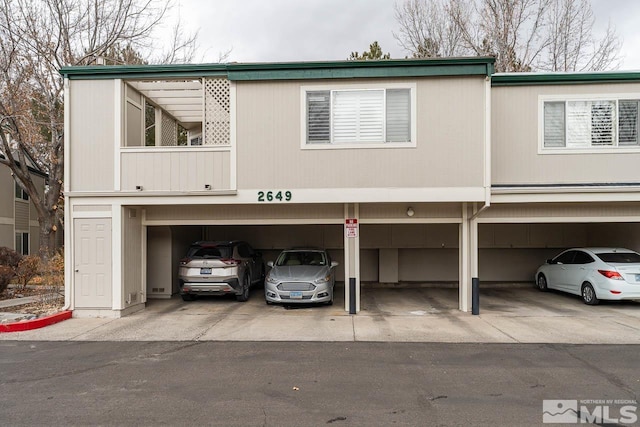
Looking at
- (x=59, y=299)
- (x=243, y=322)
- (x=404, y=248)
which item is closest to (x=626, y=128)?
(x=404, y=248)

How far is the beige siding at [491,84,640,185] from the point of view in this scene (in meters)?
10.4

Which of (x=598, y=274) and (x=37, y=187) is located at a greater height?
(x=37, y=187)

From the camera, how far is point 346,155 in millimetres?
9875

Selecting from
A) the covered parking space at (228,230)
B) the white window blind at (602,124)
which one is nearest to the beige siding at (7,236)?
the covered parking space at (228,230)

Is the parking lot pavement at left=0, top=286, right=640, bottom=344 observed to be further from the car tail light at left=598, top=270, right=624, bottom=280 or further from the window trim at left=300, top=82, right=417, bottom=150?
the window trim at left=300, top=82, right=417, bottom=150

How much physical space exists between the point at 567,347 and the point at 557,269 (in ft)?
19.9

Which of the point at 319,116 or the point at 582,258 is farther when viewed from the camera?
the point at 582,258

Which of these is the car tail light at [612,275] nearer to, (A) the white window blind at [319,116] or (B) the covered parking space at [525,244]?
(B) the covered parking space at [525,244]

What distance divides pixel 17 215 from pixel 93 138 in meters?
17.1

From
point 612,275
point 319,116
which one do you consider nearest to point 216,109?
point 319,116

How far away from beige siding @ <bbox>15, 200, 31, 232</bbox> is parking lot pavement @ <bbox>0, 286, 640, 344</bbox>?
53.0 feet

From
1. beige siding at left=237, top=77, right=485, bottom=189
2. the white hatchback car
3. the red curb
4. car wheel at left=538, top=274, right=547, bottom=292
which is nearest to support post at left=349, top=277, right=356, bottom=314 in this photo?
beige siding at left=237, top=77, right=485, bottom=189

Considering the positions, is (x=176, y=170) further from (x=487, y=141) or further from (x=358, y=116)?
(x=487, y=141)

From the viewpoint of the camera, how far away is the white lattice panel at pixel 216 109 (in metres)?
10.8
